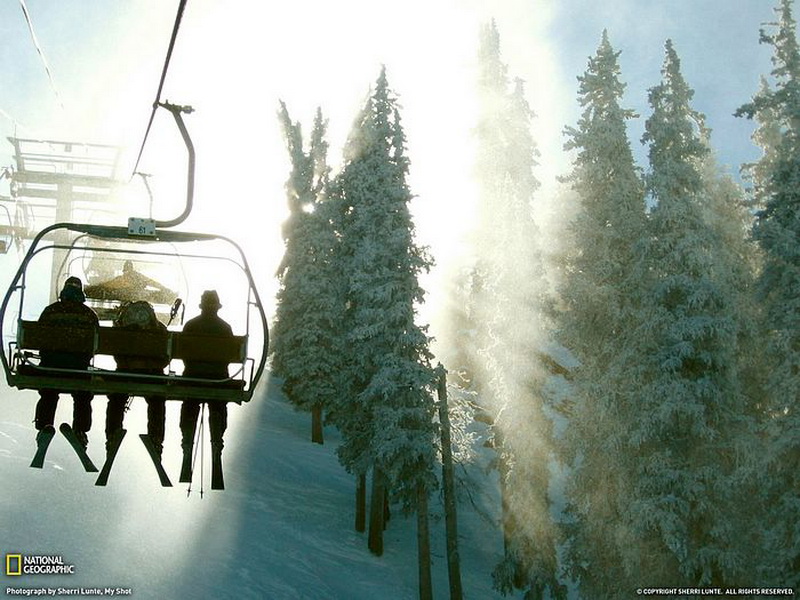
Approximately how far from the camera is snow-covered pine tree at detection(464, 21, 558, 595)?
74.0 feet

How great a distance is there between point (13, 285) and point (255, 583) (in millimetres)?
15098

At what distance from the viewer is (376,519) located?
25688 millimetres

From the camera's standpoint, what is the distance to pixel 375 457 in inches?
857

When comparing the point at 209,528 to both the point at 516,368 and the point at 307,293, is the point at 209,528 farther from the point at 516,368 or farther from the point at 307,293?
the point at 307,293

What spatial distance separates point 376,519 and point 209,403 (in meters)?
18.1

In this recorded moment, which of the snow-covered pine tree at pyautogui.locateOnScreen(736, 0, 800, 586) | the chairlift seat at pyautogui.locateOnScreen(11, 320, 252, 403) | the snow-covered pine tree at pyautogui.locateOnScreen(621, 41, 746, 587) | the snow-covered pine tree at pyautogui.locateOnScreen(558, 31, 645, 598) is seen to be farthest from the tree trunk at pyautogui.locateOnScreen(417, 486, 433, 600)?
the chairlift seat at pyautogui.locateOnScreen(11, 320, 252, 403)

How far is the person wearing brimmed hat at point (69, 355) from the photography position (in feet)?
26.5

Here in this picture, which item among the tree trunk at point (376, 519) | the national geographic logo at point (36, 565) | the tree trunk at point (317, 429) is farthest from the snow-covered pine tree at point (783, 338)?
the tree trunk at point (317, 429)

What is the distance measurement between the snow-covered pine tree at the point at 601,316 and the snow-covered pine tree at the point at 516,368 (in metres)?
1.58

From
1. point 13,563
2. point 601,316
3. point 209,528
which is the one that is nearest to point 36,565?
point 13,563

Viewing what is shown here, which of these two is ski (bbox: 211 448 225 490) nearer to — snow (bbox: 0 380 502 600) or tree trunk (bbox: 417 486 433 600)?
snow (bbox: 0 380 502 600)

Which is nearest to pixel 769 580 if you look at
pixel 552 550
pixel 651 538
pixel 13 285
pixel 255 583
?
pixel 651 538

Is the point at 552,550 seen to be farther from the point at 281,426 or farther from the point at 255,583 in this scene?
the point at 281,426

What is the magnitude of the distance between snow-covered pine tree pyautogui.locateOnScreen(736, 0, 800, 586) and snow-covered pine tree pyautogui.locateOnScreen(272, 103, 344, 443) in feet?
62.5
